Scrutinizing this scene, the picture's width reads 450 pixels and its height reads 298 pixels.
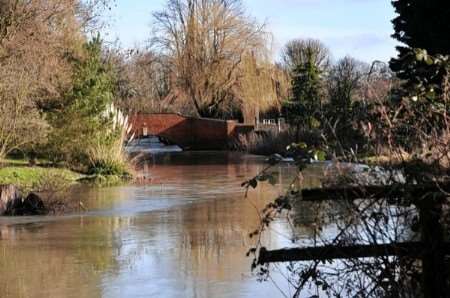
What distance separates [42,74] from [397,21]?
50.9 ft

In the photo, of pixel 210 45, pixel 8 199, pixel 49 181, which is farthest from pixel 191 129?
pixel 8 199

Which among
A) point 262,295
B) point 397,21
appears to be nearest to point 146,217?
point 262,295

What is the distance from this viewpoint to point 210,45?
48.3 m

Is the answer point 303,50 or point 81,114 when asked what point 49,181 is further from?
point 303,50

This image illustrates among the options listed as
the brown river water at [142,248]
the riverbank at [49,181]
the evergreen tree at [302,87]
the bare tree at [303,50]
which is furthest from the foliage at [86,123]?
the bare tree at [303,50]

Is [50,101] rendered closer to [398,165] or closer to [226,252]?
[226,252]

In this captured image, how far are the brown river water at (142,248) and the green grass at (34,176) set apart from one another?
1.93 meters

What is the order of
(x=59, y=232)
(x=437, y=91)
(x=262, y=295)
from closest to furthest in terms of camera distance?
(x=437, y=91), (x=262, y=295), (x=59, y=232)

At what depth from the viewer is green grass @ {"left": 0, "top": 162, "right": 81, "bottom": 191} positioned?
61.4 feet

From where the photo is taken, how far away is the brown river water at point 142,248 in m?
7.66

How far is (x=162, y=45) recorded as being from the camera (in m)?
50.4

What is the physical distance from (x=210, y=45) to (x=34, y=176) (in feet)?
94.7

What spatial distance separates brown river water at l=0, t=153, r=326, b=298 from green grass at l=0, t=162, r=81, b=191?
193cm

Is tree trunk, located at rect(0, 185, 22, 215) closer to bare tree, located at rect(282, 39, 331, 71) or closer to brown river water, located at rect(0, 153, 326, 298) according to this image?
brown river water, located at rect(0, 153, 326, 298)
